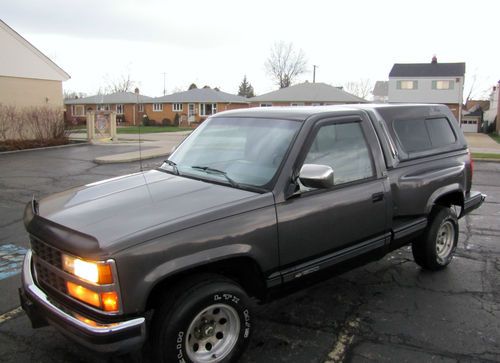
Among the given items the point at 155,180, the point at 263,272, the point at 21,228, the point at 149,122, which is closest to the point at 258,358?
the point at 263,272

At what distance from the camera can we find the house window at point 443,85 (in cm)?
4962

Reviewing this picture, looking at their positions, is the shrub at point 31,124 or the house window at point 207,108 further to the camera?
the house window at point 207,108

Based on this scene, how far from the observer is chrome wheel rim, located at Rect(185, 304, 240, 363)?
9.57 ft

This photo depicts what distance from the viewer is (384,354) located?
3.39 metres

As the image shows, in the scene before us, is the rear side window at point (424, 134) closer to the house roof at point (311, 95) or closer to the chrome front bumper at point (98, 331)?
the chrome front bumper at point (98, 331)

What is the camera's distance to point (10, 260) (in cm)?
546

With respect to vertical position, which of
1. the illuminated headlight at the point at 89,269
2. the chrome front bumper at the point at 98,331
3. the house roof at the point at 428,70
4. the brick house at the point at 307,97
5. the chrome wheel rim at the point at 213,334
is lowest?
the chrome wheel rim at the point at 213,334

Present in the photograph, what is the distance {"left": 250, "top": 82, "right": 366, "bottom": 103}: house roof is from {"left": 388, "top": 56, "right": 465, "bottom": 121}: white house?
517 centimetres

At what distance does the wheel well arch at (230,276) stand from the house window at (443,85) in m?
52.5

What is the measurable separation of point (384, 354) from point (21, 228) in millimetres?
5796

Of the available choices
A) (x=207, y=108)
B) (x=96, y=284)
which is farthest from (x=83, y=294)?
(x=207, y=108)

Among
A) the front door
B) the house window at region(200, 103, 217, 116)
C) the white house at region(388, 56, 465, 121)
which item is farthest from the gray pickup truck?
the front door

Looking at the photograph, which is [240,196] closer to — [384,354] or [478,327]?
[384,354]

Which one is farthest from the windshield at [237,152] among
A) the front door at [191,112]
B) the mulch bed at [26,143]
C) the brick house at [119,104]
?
the brick house at [119,104]
